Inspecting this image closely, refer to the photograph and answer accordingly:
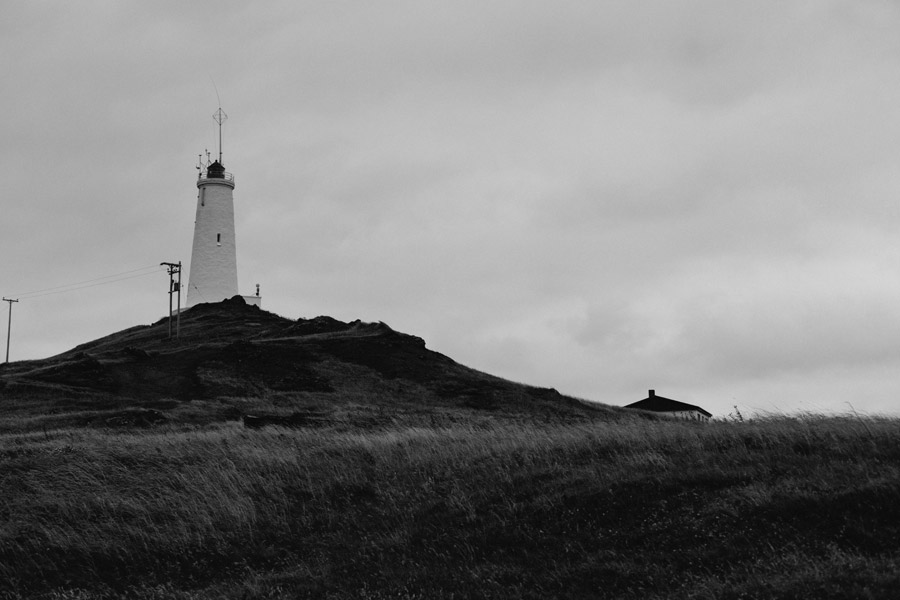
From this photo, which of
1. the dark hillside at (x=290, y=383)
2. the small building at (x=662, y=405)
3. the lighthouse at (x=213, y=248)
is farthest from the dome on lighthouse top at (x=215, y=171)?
the small building at (x=662, y=405)

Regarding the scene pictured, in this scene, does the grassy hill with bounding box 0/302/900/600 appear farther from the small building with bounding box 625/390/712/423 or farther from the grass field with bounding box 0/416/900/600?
the small building with bounding box 625/390/712/423

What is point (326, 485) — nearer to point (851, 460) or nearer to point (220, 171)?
point (851, 460)

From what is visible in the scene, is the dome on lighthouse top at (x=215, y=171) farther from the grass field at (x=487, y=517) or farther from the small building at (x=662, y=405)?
the grass field at (x=487, y=517)

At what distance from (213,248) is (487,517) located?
78.4m

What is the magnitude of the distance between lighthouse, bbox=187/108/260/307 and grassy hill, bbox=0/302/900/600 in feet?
214

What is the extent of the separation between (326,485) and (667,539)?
7203mm

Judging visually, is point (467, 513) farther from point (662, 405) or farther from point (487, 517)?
point (662, 405)

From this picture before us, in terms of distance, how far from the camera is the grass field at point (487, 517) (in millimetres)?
11453

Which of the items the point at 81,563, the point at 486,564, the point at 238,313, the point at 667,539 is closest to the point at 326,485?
the point at 81,563

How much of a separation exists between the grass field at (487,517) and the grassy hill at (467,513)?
0.04 m

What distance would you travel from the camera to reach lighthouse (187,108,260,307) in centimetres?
8862

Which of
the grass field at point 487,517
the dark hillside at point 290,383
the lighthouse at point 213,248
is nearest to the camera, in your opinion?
the grass field at point 487,517

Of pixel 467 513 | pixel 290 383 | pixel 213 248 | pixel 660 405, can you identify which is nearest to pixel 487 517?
pixel 467 513

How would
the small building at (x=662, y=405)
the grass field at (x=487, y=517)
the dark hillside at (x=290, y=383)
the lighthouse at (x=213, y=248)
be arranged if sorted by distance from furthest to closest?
the lighthouse at (x=213, y=248), the small building at (x=662, y=405), the dark hillside at (x=290, y=383), the grass field at (x=487, y=517)
